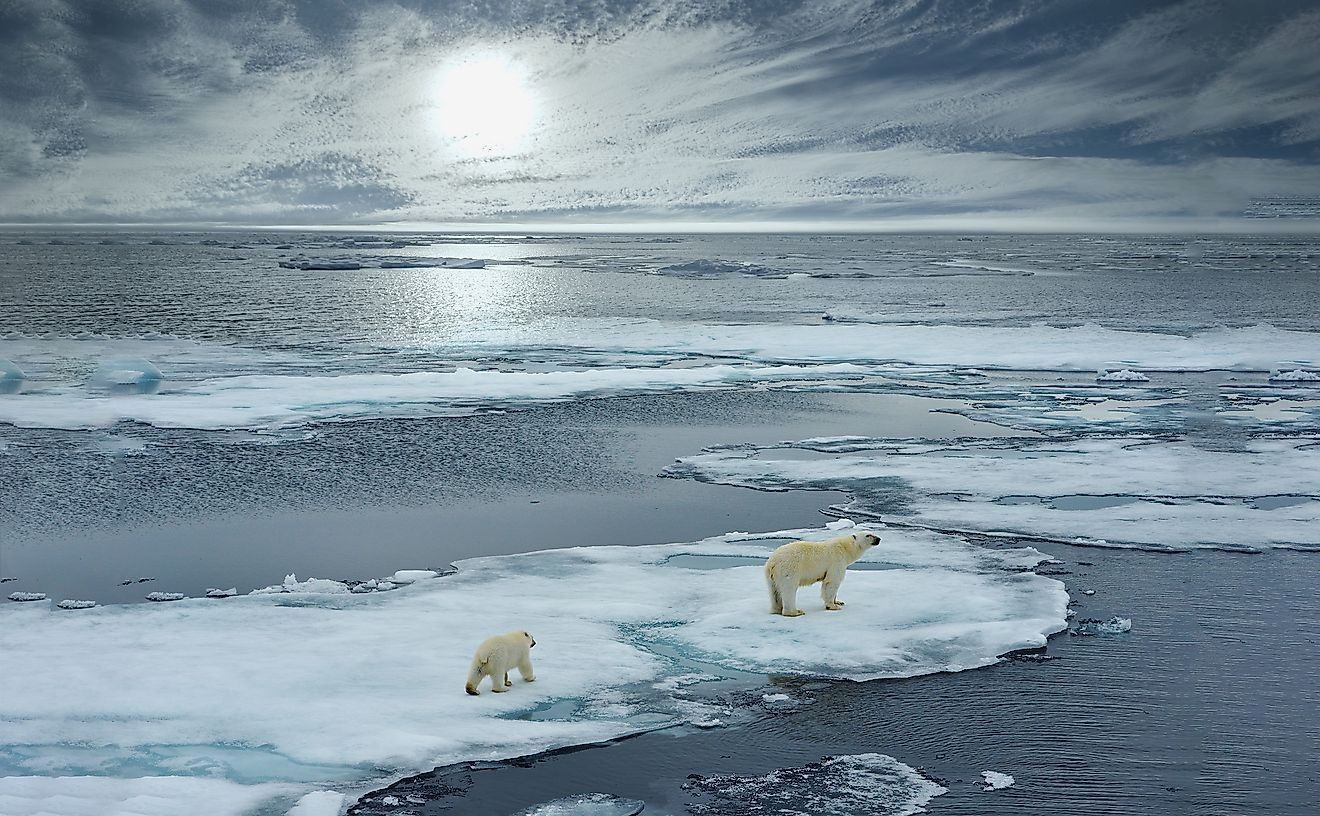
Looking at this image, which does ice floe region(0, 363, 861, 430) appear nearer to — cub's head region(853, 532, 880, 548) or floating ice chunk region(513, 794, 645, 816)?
cub's head region(853, 532, 880, 548)

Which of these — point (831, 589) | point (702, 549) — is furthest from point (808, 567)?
point (702, 549)

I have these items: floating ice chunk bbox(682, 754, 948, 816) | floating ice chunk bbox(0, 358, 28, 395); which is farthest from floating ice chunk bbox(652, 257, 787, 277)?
floating ice chunk bbox(682, 754, 948, 816)

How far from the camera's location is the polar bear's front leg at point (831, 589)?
7.85 metres

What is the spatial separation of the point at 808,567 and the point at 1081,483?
202 inches

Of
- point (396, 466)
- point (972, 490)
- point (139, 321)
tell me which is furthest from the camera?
point (139, 321)

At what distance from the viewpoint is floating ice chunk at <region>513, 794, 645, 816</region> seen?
5277 mm

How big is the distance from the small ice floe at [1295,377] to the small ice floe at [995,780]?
16154 millimetres

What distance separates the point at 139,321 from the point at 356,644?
98.5 ft

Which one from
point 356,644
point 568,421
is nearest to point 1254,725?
point 356,644

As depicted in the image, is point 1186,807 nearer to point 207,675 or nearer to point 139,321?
point 207,675

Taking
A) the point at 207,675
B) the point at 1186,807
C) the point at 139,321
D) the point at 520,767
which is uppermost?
the point at 139,321

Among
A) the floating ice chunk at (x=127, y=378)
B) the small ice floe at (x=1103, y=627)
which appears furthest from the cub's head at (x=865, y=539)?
the floating ice chunk at (x=127, y=378)

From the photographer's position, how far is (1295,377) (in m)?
19.6

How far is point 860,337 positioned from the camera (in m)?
26.0
